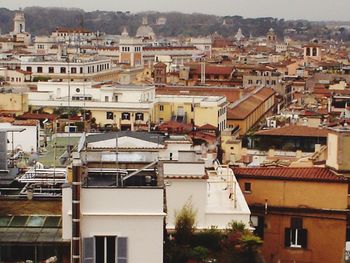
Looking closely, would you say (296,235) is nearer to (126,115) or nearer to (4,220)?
(4,220)

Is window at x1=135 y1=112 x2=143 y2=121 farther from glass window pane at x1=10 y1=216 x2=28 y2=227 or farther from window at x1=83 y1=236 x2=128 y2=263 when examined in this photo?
window at x1=83 y1=236 x2=128 y2=263

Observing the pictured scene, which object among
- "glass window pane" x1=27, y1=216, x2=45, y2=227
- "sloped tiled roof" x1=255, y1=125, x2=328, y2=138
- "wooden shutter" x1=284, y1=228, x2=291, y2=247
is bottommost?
"wooden shutter" x1=284, y1=228, x2=291, y2=247

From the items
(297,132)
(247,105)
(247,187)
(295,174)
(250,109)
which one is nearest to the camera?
(295,174)

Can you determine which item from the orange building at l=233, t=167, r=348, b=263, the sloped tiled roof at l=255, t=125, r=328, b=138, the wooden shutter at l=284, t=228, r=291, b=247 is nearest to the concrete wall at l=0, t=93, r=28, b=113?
the sloped tiled roof at l=255, t=125, r=328, b=138

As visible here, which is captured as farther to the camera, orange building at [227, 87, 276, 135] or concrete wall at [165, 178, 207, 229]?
orange building at [227, 87, 276, 135]

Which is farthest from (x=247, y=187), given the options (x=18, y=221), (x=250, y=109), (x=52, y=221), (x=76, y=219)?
(x=250, y=109)

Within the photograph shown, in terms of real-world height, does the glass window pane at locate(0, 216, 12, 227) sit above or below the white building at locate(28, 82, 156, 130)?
above

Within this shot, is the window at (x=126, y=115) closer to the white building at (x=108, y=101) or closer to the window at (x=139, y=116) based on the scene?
the white building at (x=108, y=101)
